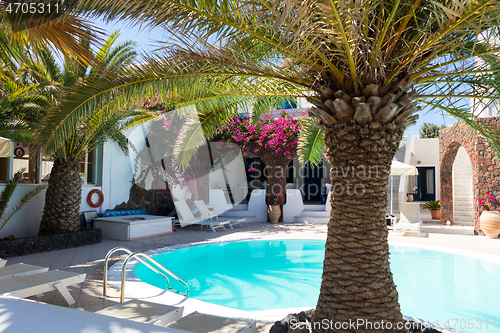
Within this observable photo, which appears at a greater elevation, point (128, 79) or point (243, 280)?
point (128, 79)

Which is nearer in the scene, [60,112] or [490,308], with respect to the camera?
[60,112]

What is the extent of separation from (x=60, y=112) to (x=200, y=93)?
185 centimetres

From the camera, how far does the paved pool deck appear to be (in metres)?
4.81

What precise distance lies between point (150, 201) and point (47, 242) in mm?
5329

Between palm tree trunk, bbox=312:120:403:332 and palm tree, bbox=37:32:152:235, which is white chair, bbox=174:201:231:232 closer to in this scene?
palm tree, bbox=37:32:152:235

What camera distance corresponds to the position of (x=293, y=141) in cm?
1395

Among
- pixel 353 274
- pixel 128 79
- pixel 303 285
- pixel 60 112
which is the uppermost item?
pixel 128 79

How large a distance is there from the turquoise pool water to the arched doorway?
6.85 metres

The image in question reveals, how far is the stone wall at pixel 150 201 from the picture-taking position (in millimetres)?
12570

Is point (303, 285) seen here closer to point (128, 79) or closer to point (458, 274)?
point (458, 274)

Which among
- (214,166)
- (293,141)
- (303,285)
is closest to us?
(303,285)

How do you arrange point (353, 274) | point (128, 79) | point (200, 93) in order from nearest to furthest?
point (353, 274) < point (128, 79) < point (200, 93)

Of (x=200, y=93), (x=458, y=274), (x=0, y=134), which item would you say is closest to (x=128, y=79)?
(x=200, y=93)

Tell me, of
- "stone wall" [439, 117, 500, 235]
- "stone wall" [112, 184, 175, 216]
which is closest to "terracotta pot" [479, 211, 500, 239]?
"stone wall" [439, 117, 500, 235]
